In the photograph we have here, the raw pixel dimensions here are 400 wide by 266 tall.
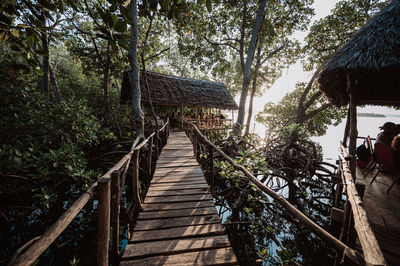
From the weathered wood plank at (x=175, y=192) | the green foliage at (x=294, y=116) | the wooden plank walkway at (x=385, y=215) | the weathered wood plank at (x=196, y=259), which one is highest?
the green foliage at (x=294, y=116)

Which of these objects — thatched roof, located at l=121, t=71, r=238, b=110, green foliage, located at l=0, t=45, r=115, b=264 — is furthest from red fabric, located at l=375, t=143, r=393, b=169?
thatched roof, located at l=121, t=71, r=238, b=110

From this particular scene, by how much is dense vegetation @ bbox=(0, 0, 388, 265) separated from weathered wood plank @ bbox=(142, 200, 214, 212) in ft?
3.32

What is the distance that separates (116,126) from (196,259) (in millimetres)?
7870

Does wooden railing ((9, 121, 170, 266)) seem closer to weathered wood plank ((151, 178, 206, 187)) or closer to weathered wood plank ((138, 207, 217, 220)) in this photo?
weathered wood plank ((138, 207, 217, 220))

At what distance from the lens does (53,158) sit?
10.5ft

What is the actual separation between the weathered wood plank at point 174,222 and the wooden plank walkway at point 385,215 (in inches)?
88.9

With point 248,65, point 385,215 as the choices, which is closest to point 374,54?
point 385,215

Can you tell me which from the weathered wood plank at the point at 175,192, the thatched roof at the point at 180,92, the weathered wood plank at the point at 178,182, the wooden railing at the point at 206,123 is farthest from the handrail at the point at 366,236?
the thatched roof at the point at 180,92

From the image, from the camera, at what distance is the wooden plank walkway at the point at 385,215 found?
2133mm

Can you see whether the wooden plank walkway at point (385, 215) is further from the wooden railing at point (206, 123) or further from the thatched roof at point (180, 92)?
the thatched roof at point (180, 92)

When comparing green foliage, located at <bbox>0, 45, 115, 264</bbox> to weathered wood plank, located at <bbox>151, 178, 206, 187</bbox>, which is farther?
weathered wood plank, located at <bbox>151, 178, 206, 187</bbox>

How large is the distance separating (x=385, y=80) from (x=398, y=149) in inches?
126

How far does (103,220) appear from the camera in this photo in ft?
4.88

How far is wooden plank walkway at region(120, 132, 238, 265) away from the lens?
176 cm
